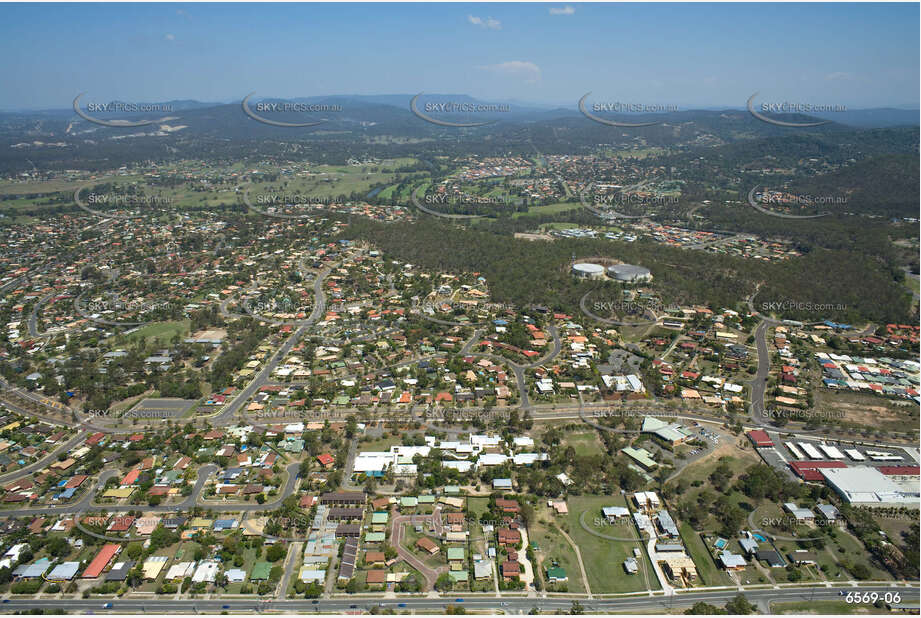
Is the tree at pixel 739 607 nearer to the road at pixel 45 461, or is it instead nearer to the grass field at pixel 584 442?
the grass field at pixel 584 442

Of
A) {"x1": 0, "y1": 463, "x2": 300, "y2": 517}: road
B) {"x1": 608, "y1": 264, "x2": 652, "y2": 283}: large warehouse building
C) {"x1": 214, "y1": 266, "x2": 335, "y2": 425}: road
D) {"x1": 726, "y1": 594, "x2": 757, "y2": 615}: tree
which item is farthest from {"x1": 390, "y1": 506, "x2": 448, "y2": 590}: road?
{"x1": 608, "y1": 264, "x2": 652, "y2": 283}: large warehouse building

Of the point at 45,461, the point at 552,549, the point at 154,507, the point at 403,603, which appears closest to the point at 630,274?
the point at 552,549

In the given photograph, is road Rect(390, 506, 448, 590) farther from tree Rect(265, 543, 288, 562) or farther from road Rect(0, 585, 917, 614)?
tree Rect(265, 543, 288, 562)

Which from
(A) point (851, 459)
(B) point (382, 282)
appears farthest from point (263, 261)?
(A) point (851, 459)

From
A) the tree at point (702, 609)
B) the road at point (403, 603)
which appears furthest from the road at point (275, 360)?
the tree at point (702, 609)

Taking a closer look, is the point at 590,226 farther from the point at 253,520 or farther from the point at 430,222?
the point at 253,520

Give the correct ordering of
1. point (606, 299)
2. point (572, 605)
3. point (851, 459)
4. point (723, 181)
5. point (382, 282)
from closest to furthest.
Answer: point (572, 605)
point (851, 459)
point (606, 299)
point (382, 282)
point (723, 181)
